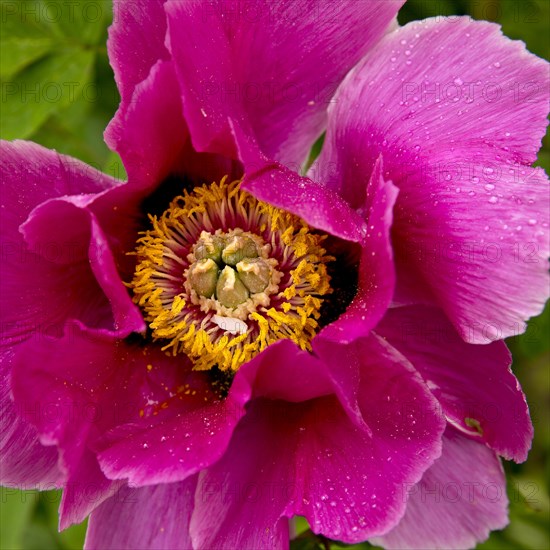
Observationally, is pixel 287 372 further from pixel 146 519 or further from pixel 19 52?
pixel 19 52

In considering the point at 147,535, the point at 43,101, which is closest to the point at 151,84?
the point at 43,101

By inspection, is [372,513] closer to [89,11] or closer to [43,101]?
[43,101]

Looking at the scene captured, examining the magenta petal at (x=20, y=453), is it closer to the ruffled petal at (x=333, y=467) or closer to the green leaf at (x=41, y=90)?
the ruffled petal at (x=333, y=467)

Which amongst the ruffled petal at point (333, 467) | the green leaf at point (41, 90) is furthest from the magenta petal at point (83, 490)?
the green leaf at point (41, 90)

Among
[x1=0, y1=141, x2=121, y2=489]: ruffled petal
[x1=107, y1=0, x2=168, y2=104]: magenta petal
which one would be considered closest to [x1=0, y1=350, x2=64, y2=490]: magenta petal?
[x1=0, y1=141, x2=121, y2=489]: ruffled petal

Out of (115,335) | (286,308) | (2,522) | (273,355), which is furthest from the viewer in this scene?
(2,522)

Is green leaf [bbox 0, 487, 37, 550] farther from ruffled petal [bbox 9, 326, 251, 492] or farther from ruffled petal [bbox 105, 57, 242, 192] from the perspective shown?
ruffled petal [bbox 105, 57, 242, 192]

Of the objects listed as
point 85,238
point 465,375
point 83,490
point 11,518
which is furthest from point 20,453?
point 465,375
